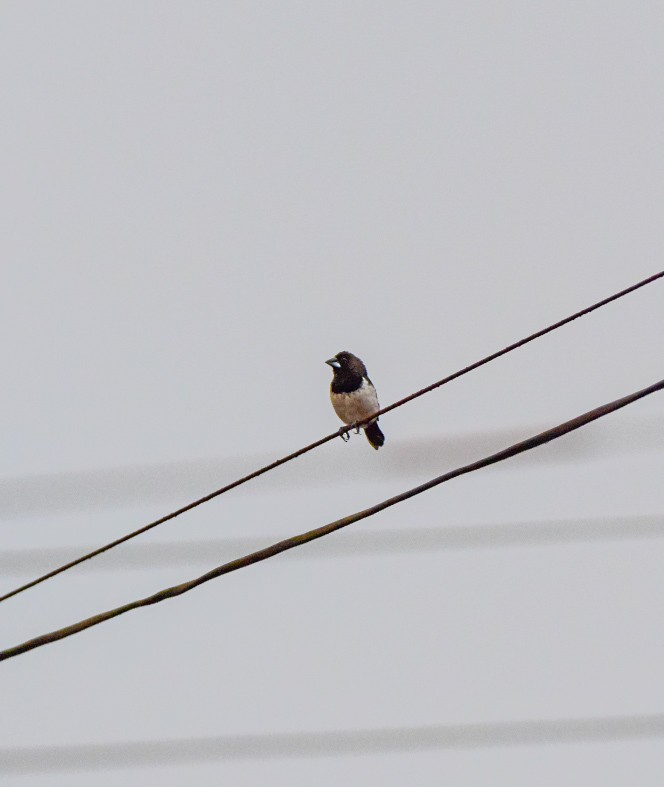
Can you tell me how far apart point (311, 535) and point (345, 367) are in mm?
5316

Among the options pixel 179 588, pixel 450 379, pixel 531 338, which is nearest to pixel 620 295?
pixel 531 338

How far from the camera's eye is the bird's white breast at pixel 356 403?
30.3 ft

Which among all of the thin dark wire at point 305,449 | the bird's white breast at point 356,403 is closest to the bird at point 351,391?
the bird's white breast at point 356,403

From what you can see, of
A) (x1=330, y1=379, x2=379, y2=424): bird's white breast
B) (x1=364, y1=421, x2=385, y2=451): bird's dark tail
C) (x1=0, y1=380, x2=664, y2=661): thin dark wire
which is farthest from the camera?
(x1=364, y1=421, x2=385, y2=451): bird's dark tail

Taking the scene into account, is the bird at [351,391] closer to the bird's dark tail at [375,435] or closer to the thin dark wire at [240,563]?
the bird's dark tail at [375,435]

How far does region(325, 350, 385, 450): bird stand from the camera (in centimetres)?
926

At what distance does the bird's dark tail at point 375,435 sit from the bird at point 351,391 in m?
0.05

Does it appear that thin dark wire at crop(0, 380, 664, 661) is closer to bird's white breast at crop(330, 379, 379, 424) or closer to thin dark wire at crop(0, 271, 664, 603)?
thin dark wire at crop(0, 271, 664, 603)

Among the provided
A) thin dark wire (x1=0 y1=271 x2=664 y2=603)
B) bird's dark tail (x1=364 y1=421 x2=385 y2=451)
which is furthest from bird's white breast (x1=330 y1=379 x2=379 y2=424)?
thin dark wire (x1=0 y1=271 x2=664 y2=603)

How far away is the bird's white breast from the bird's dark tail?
0.42 m

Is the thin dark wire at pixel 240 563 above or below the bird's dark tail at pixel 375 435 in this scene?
below

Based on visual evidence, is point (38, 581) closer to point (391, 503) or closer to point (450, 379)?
point (391, 503)

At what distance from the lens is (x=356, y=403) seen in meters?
9.24

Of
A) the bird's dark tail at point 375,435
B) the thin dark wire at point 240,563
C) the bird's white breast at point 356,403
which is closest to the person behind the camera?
the thin dark wire at point 240,563
